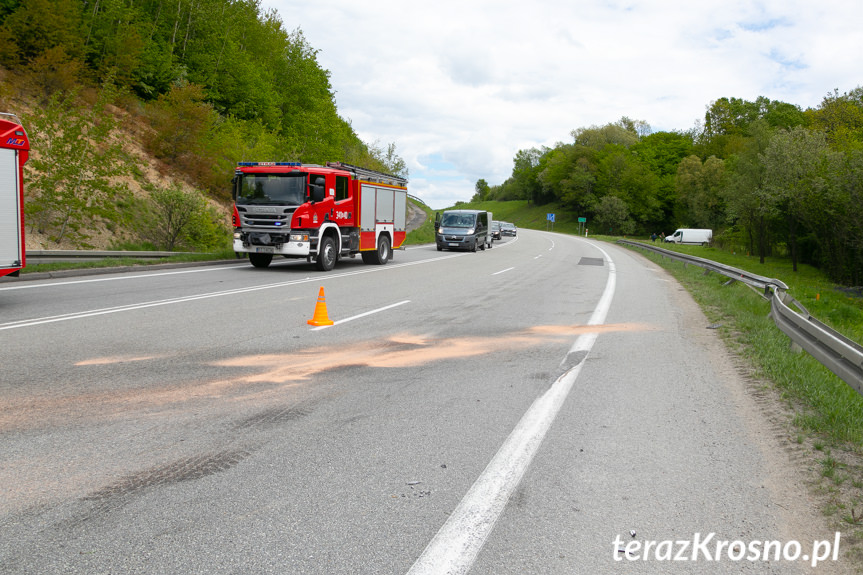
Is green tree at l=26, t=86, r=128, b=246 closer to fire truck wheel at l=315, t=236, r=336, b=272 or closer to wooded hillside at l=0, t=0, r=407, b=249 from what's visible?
wooded hillside at l=0, t=0, r=407, b=249

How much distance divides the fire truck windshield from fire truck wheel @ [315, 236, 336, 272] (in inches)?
59.8

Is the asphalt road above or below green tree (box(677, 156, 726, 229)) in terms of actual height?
below

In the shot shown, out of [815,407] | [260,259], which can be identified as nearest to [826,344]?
[815,407]

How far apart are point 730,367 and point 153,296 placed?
9.65m

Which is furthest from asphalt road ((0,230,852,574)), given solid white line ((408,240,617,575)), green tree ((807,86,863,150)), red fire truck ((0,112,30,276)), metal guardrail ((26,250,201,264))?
green tree ((807,86,863,150))

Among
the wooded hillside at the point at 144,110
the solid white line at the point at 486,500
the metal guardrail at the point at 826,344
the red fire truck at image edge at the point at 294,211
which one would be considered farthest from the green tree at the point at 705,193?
the solid white line at the point at 486,500

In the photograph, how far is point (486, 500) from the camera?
3.38m

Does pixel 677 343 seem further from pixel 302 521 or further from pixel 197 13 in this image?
pixel 197 13

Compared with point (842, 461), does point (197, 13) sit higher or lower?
higher

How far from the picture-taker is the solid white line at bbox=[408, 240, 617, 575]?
2771 mm

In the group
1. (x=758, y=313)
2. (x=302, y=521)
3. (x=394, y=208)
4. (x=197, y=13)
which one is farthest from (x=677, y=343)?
(x=197, y=13)

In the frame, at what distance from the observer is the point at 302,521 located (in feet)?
10.1

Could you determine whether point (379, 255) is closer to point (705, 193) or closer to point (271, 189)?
point (271, 189)

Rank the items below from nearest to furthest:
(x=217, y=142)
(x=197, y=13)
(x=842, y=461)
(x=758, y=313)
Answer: (x=842, y=461) < (x=758, y=313) < (x=217, y=142) < (x=197, y=13)
